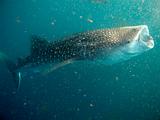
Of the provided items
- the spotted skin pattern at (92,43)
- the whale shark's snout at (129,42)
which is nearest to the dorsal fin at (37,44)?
the spotted skin pattern at (92,43)

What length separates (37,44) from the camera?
6.14m

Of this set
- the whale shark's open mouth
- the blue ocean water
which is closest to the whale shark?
the whale shark's open mouth

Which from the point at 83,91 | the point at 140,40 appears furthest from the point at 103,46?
the point at 83,91

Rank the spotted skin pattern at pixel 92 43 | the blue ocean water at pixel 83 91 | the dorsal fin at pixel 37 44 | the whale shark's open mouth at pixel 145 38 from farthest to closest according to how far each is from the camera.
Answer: the blue ocean water at pixel 83 91
the dorsal fin at pixel 37 44
the spotted skin pattern at pixel 92 43
the whale shark's open mouth at pixel 145 38

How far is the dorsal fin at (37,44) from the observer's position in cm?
604

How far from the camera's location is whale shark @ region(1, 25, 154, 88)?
5.16m

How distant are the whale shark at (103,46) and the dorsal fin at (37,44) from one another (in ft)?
0.71

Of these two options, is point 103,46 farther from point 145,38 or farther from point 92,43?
point 145,38

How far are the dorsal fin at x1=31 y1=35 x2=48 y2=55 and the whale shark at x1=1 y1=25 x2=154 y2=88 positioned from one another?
22cm

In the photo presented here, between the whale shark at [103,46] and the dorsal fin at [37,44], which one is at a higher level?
the whale shark at [103,46]

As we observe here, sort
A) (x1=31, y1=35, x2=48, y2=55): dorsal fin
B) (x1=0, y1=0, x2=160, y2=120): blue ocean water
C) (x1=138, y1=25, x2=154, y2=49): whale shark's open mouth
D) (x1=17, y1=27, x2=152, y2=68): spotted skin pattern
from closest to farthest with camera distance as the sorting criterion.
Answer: (x1=138, y1=25, x2=154, y2=49): whale shark's open mouth
(x1=17, y1=27, x2=152, y2=68): spotted skin pattern
(x1=31, y1=35, x2=48, y2=55): dorsal fin
(x1=0, y1=0, x2=160, y2=120): blue ocean water

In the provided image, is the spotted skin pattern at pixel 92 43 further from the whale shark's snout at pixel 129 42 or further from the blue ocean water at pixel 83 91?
the blue ocean water at pixel 83 91

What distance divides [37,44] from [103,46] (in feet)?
5.35

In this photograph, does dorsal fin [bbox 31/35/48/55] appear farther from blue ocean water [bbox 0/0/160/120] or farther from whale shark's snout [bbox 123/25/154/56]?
whale shark's snout [bbox 123/25/154/56]
